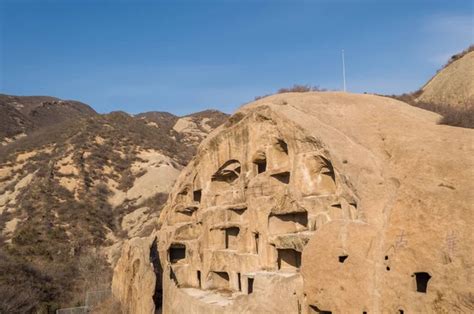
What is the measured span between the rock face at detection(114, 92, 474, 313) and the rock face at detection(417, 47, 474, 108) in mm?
12190

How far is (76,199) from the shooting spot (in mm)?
36344

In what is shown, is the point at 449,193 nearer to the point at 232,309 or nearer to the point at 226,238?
the point at 232,309

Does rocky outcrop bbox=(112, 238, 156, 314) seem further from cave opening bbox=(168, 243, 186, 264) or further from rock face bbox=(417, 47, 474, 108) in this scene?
rock face bbox=(417, 47, 474, 108)

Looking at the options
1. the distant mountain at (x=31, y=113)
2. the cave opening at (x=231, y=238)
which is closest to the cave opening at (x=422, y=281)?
the cave opening at (x=231, y=238)

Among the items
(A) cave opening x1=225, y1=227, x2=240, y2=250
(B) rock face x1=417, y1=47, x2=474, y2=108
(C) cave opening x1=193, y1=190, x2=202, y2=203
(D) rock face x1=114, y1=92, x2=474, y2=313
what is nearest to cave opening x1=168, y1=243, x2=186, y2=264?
(D) rock face x1=114, y1=92, x2=474, y2=313

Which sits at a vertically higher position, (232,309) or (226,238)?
(226,238)

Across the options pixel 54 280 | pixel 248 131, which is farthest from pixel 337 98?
pixel 54 280

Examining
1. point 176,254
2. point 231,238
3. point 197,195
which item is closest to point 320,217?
point 231,238

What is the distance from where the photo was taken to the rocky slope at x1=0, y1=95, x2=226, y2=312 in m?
25.8

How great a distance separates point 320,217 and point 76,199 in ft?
90.6

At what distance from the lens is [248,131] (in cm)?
1748

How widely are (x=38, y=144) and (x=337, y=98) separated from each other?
38207mm

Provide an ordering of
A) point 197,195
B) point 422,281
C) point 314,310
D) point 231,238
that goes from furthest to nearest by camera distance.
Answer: point 197,195
point 231,238
point 314,310
point 422,281

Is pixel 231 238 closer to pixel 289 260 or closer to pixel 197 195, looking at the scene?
pixel 197 195
